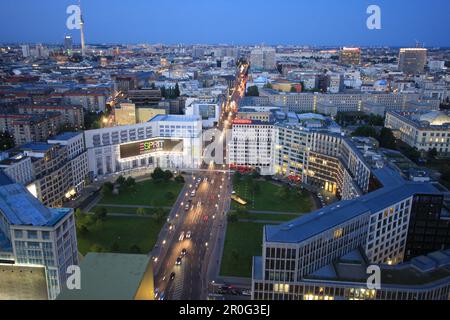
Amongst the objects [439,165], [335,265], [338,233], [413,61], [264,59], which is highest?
[264,59]

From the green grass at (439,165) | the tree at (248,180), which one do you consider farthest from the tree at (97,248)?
the green grass at (439,165)

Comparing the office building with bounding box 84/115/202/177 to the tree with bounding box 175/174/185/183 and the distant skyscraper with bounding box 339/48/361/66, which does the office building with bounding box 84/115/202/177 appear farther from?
the distant skyscraper with bounding box 339/48/361/66

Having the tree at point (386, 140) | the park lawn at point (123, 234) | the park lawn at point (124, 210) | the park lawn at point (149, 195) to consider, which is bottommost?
the park lawn at point (123, 234)

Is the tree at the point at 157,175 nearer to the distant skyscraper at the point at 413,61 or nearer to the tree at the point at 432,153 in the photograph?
the tree at the point at 432,153

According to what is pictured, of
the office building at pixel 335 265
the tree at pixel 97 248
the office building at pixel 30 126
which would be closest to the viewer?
the office building at pixel 335 265

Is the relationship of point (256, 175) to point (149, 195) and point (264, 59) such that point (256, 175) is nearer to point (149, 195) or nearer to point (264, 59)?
point (149, 195)

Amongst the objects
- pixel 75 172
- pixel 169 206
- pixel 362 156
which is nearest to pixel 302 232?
pixel 362 156

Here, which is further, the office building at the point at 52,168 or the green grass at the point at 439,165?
the green grass at the point at 439,165

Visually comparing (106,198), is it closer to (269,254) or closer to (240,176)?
(240,176)

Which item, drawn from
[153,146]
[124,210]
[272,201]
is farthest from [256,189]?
[153,146]
